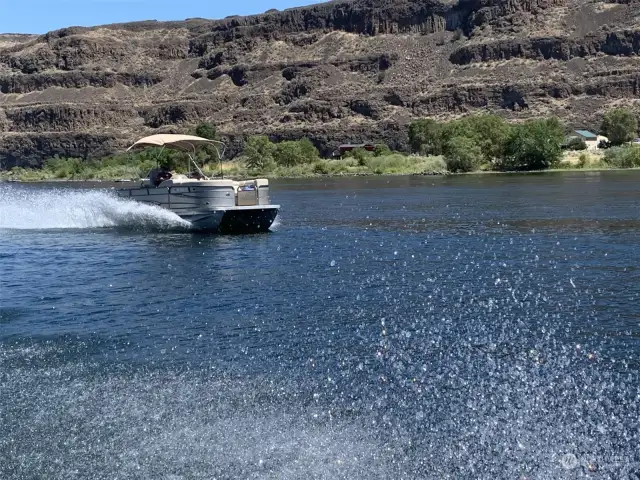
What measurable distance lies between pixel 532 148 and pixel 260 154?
1929 inches

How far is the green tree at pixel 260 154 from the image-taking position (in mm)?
138750

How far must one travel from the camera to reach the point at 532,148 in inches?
4375

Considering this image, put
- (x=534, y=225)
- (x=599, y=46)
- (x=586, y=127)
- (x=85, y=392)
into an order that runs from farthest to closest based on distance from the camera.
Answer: (x=599, y=46) → (x=586, y=127) → (x=534, y=225) → (x=85, y=392)

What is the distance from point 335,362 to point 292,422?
308cm

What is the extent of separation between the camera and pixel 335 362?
14078 millimetres

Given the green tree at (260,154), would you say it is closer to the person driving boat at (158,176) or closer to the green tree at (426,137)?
the green tree at (426,137)

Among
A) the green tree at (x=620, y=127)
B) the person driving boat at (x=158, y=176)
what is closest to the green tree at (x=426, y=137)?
the green tree at (x=620, y=127)

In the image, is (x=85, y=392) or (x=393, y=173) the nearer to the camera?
(x=85, y=392)

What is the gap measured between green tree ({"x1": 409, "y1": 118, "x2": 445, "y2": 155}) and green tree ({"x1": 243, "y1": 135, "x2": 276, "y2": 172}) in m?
26.3

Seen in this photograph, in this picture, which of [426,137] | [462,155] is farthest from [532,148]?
[426,137]

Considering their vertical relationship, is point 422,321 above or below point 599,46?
below

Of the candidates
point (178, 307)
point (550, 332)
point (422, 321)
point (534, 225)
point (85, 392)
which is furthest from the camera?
point (534, 225)

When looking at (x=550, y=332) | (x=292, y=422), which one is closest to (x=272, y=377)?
(x=292, y=422)

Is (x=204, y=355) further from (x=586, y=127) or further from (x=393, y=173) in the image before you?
(x=586, y=127)
